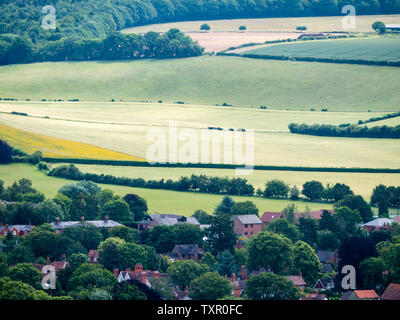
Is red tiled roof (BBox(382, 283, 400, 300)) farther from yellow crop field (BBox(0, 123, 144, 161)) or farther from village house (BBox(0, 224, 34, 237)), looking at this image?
yellow crop field (BBox(0, 123, 144, 161))

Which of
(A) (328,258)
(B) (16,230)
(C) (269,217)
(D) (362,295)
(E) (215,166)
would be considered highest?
(E) (215,166)

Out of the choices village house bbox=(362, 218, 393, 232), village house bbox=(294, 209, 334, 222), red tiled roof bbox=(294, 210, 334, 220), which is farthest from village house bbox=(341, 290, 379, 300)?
red tiled roof bbox=(294, 210, 334, 220)

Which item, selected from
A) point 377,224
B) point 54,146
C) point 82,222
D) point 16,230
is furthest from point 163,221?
point 54,146

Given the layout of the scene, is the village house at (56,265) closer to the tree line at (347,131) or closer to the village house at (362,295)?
the village house at (362,295)

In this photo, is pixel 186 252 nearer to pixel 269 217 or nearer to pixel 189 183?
pixel 269 217

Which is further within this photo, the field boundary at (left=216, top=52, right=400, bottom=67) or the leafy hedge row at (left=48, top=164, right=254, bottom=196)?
the field boundary at (left=216, top=52, right=400, bottom=67)

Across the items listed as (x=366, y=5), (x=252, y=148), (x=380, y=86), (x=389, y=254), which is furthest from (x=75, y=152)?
(x=366, y=5)

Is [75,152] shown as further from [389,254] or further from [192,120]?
[389,254]
